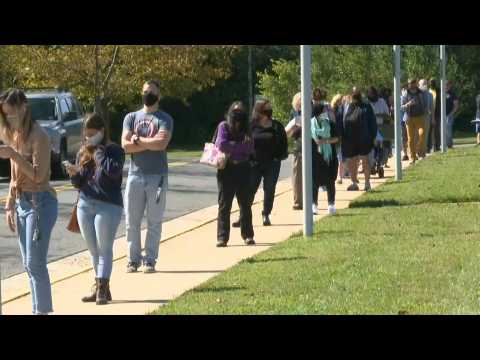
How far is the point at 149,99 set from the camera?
1168 centimetres

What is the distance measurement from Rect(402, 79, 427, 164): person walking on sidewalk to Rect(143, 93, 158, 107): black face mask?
1511cm

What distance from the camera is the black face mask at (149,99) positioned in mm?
11656

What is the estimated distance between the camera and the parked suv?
26.3m

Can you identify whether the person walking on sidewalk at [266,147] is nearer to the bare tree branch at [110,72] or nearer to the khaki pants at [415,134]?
the khaki pants at [415,134]

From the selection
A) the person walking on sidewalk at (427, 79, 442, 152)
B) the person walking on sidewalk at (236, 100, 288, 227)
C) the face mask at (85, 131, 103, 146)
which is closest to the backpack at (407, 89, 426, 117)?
the person walking on sidewalk at (427, 79, 442, 152)

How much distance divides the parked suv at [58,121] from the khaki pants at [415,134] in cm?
759

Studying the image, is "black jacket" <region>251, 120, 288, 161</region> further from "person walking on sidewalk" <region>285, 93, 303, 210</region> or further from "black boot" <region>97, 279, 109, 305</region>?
"black boot" <region>97, 279, 109, 305</region>

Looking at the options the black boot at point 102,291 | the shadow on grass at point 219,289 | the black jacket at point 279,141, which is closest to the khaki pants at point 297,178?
the black jacket at point 279,141
